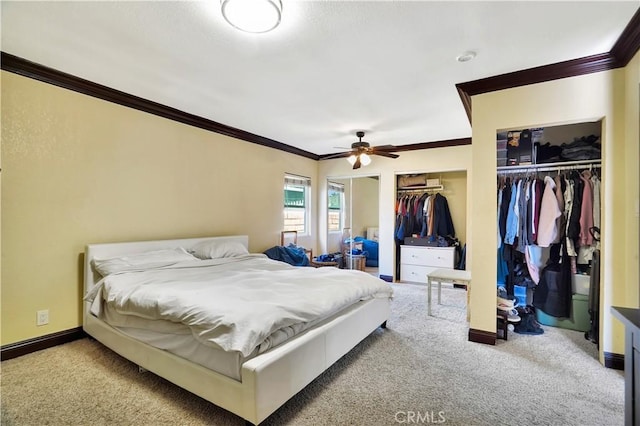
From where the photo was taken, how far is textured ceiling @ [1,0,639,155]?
5.94ft

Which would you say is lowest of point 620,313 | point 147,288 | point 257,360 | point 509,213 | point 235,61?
point 257,360

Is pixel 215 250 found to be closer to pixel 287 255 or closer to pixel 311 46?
pixel 287 255

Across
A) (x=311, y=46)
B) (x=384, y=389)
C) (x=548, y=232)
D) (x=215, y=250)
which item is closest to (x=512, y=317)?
(x=548, y=232)

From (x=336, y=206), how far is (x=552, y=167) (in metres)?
3.67

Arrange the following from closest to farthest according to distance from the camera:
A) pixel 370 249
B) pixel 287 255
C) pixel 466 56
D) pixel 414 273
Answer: pixel 466 56 < pixel 287 255 < pixel 414 273 < pixel 370 249

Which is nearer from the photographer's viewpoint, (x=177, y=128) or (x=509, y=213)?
(x=509, y=213)

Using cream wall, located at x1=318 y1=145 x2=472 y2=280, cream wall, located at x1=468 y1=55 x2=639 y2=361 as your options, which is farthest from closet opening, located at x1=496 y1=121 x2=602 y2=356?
cream wall, located at x1=318 y1=145 x2=472 y2=280

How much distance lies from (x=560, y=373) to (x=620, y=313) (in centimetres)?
147

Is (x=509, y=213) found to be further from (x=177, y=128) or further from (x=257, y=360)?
(x=177, y=128)

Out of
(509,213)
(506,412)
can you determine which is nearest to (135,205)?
(506,412)

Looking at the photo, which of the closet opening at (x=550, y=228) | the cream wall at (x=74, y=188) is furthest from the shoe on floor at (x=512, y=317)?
the cream wall at (x=74, y=188)

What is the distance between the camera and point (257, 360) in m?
1.57

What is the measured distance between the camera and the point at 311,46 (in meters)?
2.17

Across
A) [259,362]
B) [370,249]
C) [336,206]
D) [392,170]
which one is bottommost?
[259,362]
